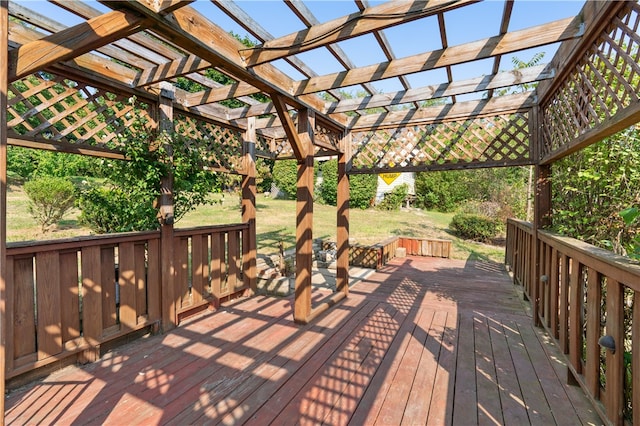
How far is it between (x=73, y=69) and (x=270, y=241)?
18.4 feet

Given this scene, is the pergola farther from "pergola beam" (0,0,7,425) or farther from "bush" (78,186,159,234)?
"bush" (78,186,159,234)

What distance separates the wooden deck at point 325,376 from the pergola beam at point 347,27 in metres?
2.33

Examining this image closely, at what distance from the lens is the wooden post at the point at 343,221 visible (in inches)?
167

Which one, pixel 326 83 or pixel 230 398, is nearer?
pixel 230 398

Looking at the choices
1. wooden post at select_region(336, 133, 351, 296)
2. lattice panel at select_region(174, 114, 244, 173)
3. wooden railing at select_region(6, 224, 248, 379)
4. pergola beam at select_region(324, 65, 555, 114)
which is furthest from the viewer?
wooden post at select_region(336, 133, 351, 296)

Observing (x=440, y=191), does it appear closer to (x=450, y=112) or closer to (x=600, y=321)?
(x=450, y=112)

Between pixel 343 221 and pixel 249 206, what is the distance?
4.35 ft

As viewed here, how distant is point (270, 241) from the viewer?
758 cm

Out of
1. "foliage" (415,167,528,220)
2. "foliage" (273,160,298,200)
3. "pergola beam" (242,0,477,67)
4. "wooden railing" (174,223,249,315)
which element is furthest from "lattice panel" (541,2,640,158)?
"foliage" (273,160,298,200)

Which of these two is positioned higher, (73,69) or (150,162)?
(73,69)

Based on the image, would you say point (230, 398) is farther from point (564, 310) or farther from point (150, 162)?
point (564, 310)

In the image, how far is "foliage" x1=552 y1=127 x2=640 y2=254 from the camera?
2223mm

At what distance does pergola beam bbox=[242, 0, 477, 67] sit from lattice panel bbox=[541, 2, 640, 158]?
2.62 ft

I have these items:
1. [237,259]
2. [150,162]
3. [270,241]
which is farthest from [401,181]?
[150,162]
